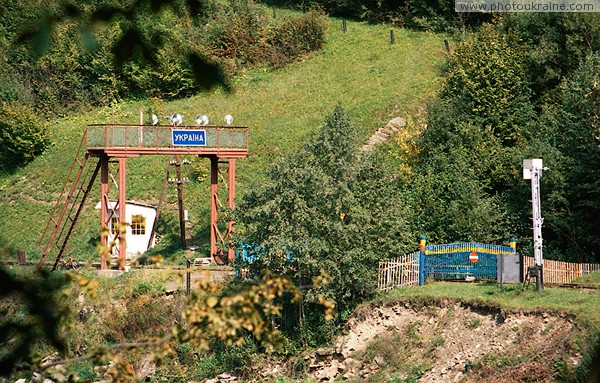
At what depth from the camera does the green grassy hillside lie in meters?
43.2

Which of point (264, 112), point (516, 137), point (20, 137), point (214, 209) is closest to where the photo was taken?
A: point (214, 209)

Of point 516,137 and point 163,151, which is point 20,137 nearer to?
point 163,151

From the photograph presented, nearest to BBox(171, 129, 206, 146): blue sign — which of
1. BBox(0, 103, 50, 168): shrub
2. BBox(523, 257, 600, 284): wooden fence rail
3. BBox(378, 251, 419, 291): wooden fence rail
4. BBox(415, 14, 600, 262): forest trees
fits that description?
BBox(415, 14, 600, 262): forest trees

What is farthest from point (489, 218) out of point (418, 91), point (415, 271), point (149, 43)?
point (149, 43)

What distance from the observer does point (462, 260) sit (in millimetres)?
28156

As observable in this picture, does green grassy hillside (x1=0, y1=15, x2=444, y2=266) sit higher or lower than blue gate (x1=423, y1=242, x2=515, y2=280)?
higher

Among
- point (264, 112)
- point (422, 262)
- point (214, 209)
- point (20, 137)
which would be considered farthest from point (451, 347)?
point (20, 137)

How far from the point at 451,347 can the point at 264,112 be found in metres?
25.2

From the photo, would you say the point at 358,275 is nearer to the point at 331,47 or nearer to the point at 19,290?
the point at 19,290

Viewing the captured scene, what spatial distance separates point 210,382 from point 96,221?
58.1 ft

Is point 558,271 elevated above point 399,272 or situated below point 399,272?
above

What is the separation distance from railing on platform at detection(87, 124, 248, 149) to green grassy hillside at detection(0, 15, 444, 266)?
5130 millimetres

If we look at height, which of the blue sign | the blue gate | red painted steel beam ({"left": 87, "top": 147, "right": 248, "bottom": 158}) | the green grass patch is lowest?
the green grass patch

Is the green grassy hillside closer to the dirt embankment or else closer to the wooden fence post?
the wooden fence post
